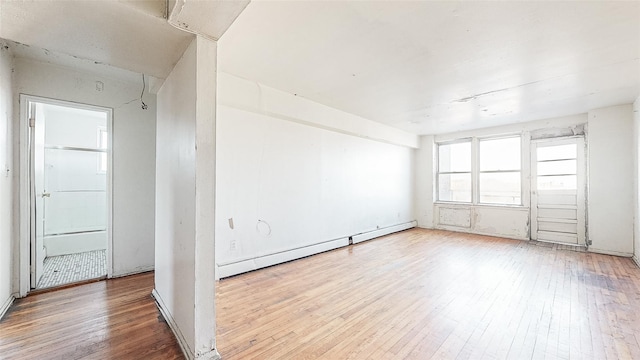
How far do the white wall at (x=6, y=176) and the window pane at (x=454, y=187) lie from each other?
25.7 ft

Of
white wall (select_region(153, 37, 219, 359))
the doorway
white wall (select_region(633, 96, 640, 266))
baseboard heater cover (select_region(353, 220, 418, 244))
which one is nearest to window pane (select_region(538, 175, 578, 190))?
the doorway

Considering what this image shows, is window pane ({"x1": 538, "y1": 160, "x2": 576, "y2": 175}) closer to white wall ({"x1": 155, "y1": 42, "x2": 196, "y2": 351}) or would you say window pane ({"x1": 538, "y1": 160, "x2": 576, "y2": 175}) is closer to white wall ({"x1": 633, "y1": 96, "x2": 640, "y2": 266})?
white wall ({"x1": 633, "y1": 96, "x2": 640, "y2": 266})

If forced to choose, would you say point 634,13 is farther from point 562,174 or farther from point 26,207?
point 26,207

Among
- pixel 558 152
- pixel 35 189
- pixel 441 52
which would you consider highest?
pixel 441 52

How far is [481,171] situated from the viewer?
6.30m

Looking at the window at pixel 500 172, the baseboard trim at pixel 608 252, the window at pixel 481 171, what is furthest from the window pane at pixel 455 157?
the baseboard trim at pixel 608 252

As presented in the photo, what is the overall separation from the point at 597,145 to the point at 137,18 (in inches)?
271

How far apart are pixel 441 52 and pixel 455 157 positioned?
4893 millimetres

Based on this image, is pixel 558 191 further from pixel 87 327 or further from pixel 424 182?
pixel 87 327

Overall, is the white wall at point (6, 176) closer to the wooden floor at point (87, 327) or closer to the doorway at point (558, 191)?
the wooden floor at point (87, 327)

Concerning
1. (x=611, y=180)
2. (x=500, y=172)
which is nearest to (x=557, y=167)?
(x=611, y=180)

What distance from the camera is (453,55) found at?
2680 mm

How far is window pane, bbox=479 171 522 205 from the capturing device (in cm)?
584

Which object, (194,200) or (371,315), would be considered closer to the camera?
(194,200)
